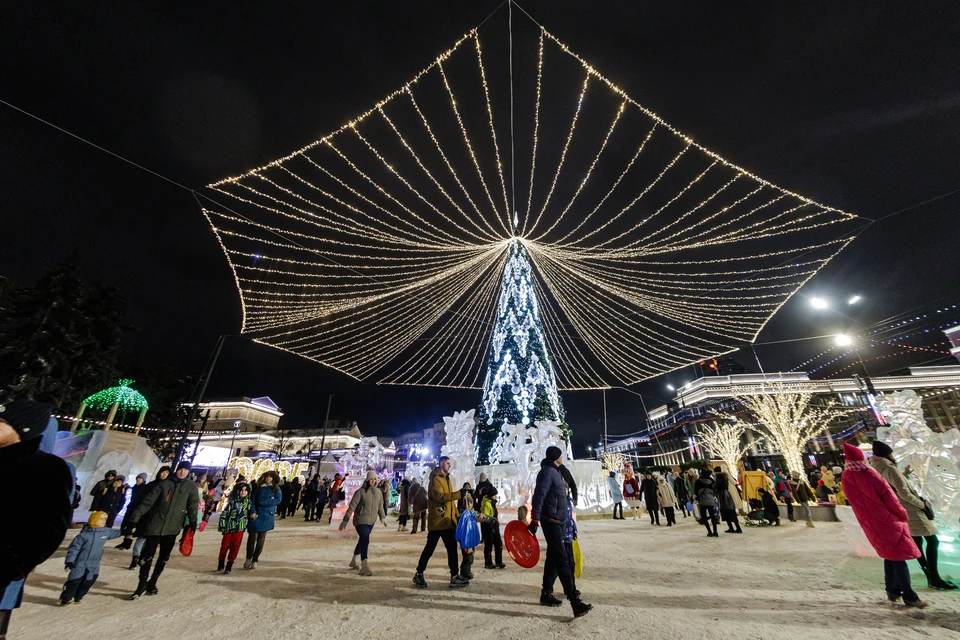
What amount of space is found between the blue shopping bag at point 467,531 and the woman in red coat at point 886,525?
4138 mm

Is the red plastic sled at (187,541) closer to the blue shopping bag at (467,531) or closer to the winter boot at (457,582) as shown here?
the winter boot at (457,582)

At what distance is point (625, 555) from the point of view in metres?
6.86

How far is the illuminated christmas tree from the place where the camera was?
14.4 metres

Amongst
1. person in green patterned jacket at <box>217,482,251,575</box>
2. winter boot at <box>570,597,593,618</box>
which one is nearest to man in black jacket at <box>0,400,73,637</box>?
winter boot at <box>570,597,593,618</box>

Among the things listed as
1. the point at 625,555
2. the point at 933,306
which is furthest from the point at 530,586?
the point at 933,306

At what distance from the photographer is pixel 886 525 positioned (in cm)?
386

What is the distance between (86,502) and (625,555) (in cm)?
1591

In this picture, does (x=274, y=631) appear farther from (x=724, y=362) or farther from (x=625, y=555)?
(x=724, y=362)

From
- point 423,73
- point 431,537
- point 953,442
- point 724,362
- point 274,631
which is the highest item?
point 724,362

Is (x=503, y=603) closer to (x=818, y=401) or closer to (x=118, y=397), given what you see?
(x=118, y=397)

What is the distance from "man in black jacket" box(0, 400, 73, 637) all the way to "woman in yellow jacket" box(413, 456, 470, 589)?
11.7 ft

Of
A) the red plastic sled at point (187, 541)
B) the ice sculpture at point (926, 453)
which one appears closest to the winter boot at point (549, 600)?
the ice sculpture at point (926, 453)

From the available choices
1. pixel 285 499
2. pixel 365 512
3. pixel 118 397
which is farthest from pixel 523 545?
pixel 118 397

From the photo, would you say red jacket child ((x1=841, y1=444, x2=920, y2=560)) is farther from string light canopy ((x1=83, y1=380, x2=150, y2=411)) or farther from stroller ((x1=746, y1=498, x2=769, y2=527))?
string light canopy ((x1=83, y1=380, x2=150, y2=411))
